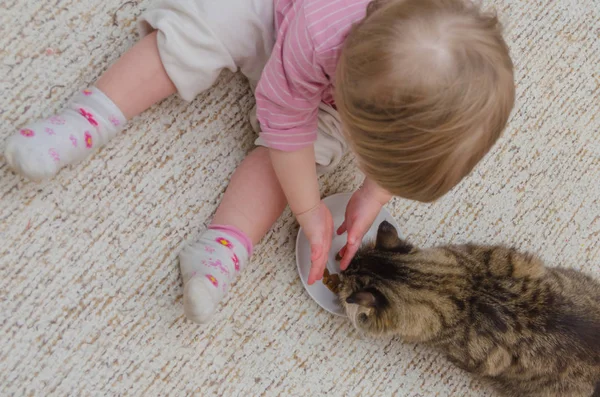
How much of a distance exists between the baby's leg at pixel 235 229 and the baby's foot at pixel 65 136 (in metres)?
0.23

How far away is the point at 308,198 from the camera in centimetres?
Result: 92

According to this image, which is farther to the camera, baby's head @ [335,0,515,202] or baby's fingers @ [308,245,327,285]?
baby's fingers @ [308,245,327,285]

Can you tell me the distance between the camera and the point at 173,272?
3.26 ft

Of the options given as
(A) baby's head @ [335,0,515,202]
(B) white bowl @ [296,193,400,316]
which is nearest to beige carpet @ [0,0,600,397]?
(B) white bowl @ [296,193,400,316]

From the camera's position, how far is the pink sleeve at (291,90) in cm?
77

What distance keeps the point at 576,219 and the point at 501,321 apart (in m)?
0.39

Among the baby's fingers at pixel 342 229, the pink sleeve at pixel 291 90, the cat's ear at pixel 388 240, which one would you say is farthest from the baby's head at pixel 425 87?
the baby's fingers at pixel 342 229

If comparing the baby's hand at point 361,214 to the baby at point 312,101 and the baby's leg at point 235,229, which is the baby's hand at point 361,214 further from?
the baby's leg at point 235,229

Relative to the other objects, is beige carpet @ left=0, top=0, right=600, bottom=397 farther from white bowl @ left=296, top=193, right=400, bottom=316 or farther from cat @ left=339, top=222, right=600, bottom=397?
cat @ left=339, top=222, right=600, bottom=397

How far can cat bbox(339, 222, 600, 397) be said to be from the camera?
87 centimetres

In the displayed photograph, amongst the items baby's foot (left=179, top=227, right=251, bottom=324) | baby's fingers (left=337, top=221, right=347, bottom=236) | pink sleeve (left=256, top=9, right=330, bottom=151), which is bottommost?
baby's fingers (left=337, top=221, right=347, bottom=236)

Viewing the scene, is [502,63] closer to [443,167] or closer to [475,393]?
[443,167]

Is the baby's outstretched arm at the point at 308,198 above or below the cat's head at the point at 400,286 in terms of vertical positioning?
above

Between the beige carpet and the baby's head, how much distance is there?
1.40 feet
